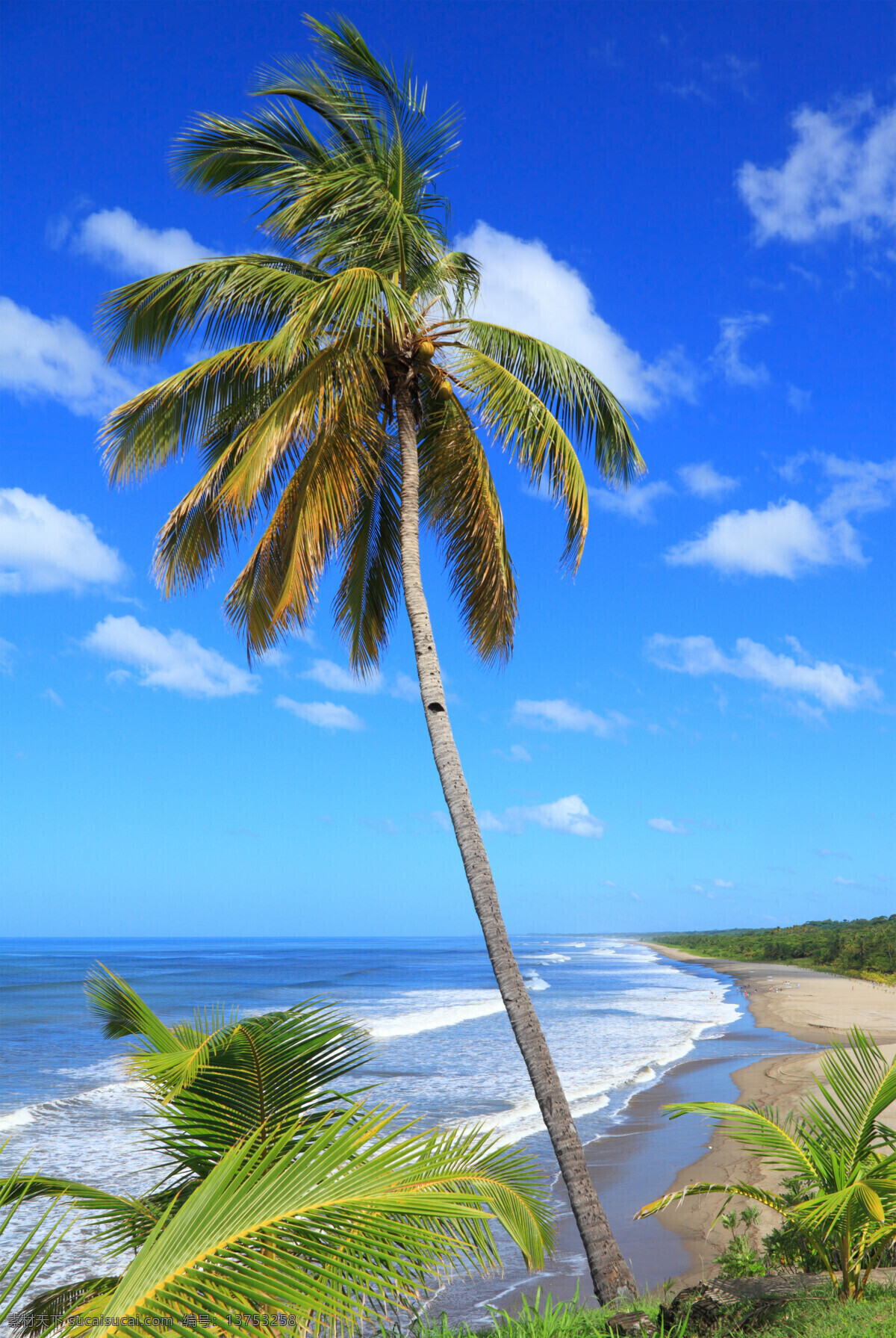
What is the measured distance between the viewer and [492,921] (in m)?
6.76

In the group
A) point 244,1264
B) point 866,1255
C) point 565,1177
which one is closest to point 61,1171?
point 565,1177

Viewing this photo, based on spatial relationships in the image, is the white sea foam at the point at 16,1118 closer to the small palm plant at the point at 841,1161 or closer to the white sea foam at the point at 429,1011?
the white sea foam at the point at 429,1011

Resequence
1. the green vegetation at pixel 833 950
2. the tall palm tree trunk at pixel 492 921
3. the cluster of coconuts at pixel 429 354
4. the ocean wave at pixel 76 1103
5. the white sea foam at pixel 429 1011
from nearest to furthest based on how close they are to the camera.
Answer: the tall palm tree trunk at pixel 492 921, the cluster of coconuts at pixel 429 354, the ocean wave at pixel 76 1103, the white sea foam at pixel 429 1011, the green vegetation at pixel 833 950

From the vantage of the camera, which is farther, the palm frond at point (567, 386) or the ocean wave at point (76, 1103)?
the ocean wave at point (76, 1103)

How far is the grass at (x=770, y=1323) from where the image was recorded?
4594 mm

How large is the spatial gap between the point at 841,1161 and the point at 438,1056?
56.5ft

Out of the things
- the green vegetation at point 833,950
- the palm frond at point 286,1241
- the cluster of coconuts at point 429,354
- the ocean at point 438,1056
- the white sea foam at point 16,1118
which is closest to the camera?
the palm frond at point 286,1241

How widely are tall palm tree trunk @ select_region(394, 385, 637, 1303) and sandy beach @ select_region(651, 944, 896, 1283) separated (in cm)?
217

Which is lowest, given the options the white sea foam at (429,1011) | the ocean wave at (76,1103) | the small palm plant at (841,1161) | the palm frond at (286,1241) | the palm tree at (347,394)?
the white sea foam at (429,1011)

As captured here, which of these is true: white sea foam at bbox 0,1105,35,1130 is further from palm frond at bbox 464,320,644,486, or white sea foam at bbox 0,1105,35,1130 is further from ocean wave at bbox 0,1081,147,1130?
palm frond at bbox 464,320,644,486

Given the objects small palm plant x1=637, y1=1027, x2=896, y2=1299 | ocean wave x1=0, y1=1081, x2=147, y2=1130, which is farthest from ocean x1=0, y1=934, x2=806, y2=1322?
small palm plant x1=637, y1=1027, x2=896, y2=1299

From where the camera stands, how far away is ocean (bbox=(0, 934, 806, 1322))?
39.1 ft

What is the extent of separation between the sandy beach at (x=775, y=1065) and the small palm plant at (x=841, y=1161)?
2.26 m

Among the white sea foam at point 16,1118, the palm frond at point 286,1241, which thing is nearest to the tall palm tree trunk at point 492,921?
the palm frond at point 286,1241
